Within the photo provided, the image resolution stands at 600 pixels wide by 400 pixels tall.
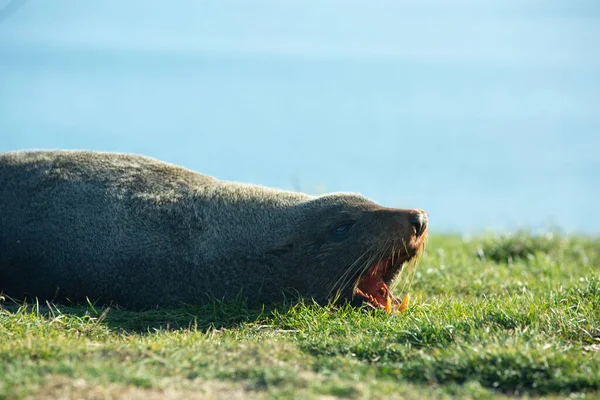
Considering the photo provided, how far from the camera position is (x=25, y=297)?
670cm

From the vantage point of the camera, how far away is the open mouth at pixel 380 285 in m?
6.56

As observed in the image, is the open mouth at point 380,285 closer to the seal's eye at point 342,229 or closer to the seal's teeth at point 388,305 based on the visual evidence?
the seal's teeth at point 388,305

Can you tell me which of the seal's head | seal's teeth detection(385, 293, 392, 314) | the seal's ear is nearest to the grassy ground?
seal's teeth detection(385, 293, 392, 314)

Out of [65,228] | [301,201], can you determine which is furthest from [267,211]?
[65,228]

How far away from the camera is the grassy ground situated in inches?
165

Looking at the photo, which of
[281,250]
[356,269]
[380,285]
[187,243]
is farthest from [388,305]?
[187,243]

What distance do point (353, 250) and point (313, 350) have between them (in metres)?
1.55

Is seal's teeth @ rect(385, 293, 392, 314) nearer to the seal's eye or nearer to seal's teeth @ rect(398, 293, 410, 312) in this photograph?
seal's teeth @ rect(398, 293, 410, 312)

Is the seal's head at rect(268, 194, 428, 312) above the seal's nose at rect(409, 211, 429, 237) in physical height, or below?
below

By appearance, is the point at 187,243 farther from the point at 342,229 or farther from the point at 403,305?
the point at 403,305

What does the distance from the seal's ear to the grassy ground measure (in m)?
0.54

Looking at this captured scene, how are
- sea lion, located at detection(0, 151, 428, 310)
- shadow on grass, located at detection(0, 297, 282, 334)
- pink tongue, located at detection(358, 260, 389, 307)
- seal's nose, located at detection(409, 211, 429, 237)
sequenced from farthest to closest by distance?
pink tongue, located at detection(358, 260, 389, 307), sea lion, located at detection(0, 151, 428, 310), seal's nose, located at detection(409, 211, 429, 237), shadow on grass, located at detection(0, 297, 282, 334)

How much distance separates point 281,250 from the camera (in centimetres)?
661

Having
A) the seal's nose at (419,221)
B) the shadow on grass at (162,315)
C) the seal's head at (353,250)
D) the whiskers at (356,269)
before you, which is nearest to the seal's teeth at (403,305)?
the seal's head at (353,250)
